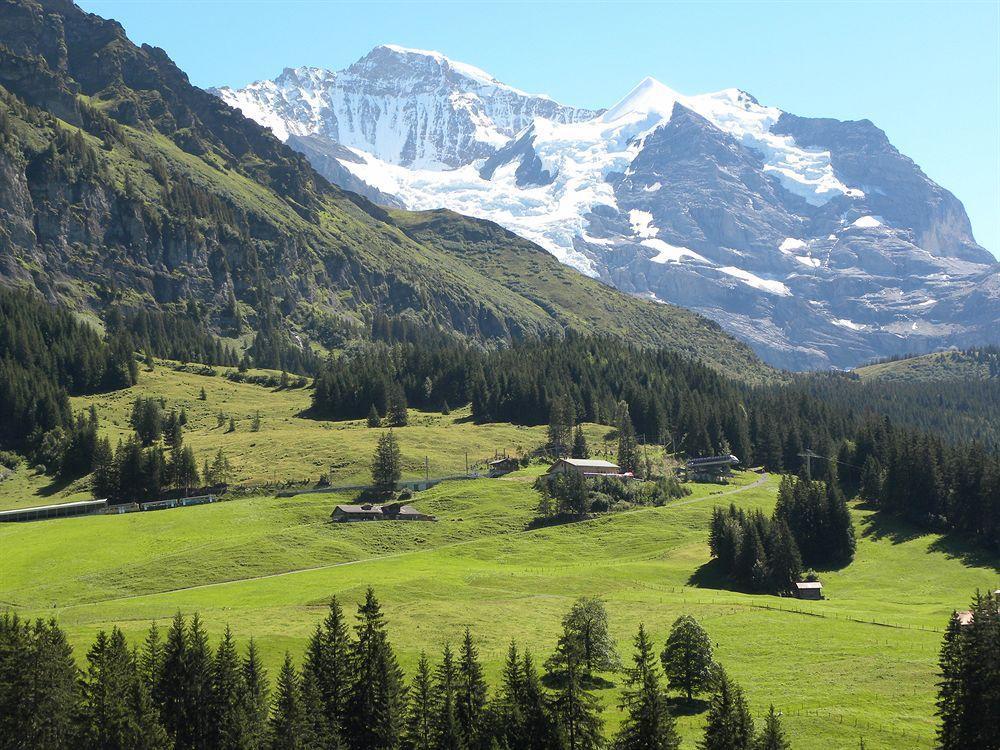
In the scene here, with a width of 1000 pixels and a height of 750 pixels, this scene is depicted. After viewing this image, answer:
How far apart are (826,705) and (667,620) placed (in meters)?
31.5

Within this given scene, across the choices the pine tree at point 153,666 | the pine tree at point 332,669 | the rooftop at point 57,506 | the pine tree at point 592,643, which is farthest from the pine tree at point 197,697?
the rooftop at point 57,506

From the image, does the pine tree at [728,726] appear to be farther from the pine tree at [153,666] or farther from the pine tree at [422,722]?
the pine tree at [153,666]

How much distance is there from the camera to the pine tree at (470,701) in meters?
69.0

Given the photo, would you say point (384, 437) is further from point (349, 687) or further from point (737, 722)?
point (737, 722)

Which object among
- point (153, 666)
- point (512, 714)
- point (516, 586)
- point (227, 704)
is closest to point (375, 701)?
point (227, 704)

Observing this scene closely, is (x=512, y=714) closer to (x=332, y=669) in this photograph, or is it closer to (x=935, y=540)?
(x=332, y=669)

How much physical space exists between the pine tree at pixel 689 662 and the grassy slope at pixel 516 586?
147 inches

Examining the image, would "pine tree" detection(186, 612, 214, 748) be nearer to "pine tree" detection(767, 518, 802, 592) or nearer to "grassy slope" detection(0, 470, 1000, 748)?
"grassy slope" detection(0, 470, 1000, 748)

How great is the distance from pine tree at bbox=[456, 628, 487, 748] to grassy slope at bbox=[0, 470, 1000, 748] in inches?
572

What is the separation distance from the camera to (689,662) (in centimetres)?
8812

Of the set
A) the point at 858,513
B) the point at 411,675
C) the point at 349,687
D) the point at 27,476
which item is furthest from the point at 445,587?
the point at 27,476

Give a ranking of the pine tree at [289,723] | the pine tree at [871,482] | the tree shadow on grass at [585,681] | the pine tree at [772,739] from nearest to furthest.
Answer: the pine tree at [772,739], the pine tree at [289,723], the tree shadow on grass at [585,681], the pine tree at [871,482]

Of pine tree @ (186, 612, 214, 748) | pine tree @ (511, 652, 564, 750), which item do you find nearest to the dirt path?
pine tree @ (186, 612, 214, 748)

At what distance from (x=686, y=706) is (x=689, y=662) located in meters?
3.57
